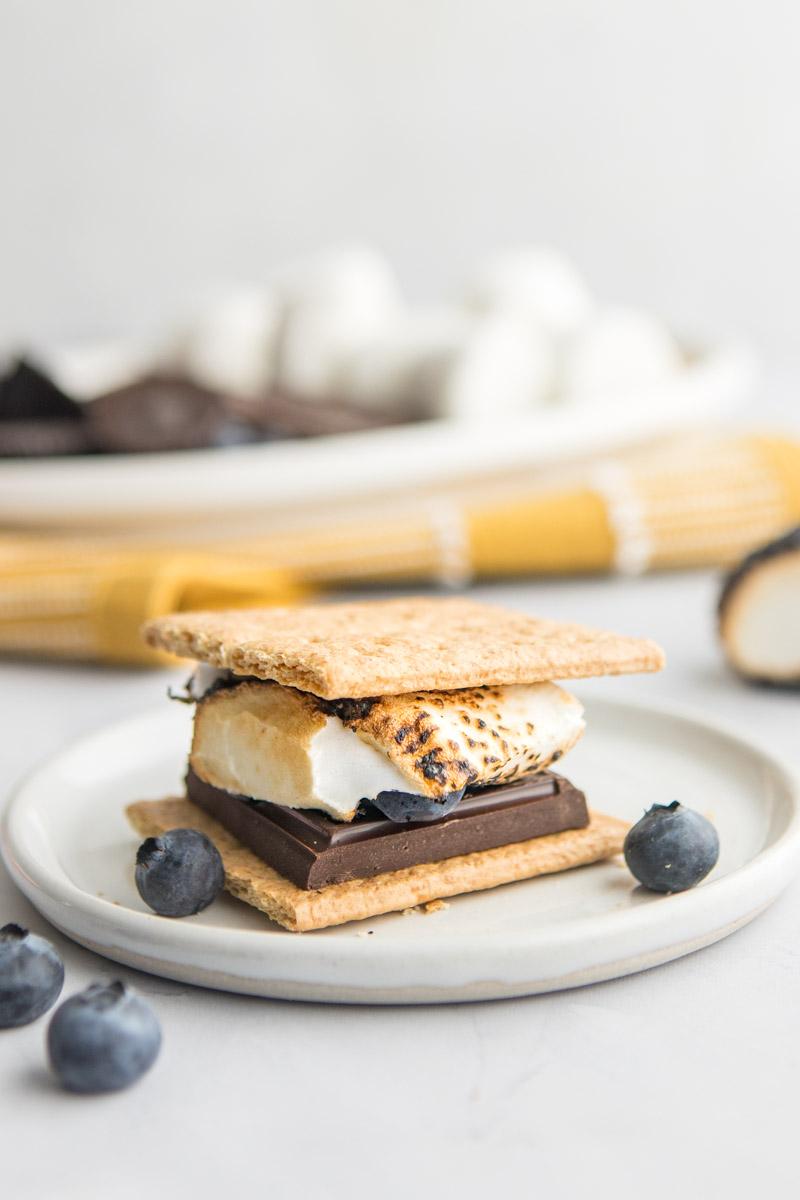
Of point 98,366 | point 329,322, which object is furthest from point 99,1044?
point 98,366

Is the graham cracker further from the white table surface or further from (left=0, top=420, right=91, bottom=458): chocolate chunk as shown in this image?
(left=0, top=420, right=91, bottom=458): chocolate chunk

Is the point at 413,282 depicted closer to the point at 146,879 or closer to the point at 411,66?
the point at 411,66

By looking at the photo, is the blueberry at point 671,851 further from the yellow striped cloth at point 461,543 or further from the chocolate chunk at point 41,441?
the chocolate chunk at point 41,441

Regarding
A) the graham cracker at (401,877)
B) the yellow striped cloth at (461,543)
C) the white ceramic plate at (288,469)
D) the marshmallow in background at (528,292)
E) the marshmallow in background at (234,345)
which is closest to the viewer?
the graham cracker at (401,877)

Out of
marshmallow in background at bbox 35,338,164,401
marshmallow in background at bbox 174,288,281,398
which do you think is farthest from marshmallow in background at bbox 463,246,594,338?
marshmallow in background at bbox 35,338,164,401

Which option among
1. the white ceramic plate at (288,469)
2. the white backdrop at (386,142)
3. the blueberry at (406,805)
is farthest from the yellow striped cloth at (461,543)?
the white backdrop at (386,142)

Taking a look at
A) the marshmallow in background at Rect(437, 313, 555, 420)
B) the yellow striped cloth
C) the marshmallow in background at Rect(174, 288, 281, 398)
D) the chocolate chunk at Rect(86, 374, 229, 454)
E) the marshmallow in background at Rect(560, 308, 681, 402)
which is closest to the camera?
the yellow striped cloth

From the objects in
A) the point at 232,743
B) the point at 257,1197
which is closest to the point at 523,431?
the point at 232,743
